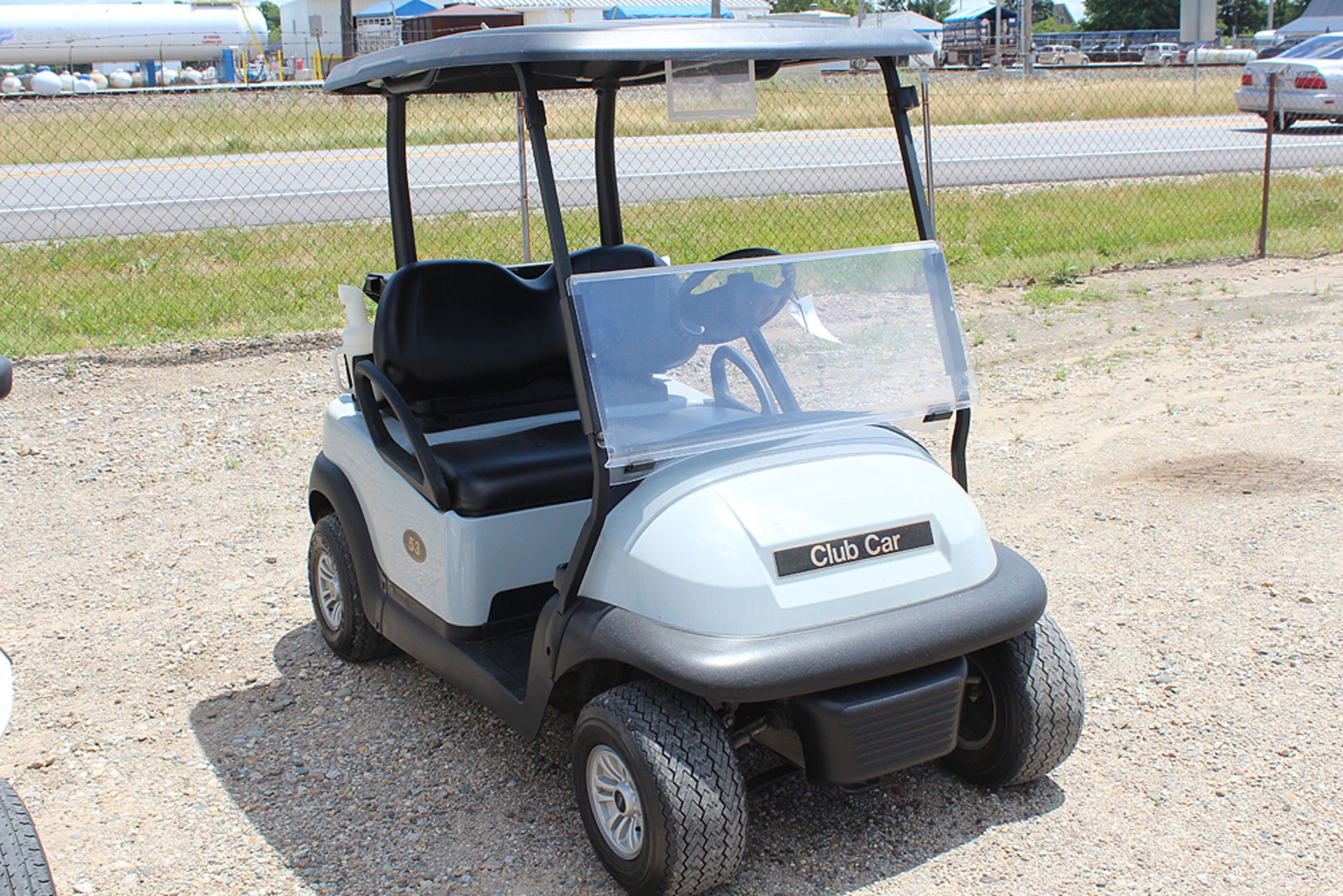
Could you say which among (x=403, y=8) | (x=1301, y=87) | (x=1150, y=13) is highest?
(x=403, y=8)

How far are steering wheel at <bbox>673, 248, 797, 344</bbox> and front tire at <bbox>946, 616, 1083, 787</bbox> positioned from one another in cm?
92

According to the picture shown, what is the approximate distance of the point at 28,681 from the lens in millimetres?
3762

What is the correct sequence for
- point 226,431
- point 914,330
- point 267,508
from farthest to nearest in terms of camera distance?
point 226,431 < point 267,508 < point 914,330

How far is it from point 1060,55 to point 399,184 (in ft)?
142

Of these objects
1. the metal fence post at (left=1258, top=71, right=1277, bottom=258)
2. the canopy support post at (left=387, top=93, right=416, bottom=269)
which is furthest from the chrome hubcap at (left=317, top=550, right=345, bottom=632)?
the metal fence post at (left=1258, top=71, right=1277, bottom=258)

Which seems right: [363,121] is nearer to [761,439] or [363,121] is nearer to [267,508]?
[267,508]

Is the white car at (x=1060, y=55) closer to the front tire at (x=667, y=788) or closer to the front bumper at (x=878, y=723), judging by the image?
the front bumper at (x=878, y=723)

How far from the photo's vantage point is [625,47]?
2.56 metres

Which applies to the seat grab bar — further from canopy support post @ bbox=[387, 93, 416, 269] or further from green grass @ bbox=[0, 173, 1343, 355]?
green grass @ bbox=[0, 173, 1343, 355]

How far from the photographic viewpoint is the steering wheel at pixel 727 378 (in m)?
2.95

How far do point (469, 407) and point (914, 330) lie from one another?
1.42 metres

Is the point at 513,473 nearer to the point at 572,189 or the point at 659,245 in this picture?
the point at 659,245

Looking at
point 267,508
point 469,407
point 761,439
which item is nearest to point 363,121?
point 267,508

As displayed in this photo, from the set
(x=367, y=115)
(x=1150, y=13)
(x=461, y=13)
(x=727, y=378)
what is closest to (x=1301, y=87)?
(x=367, y=115)
